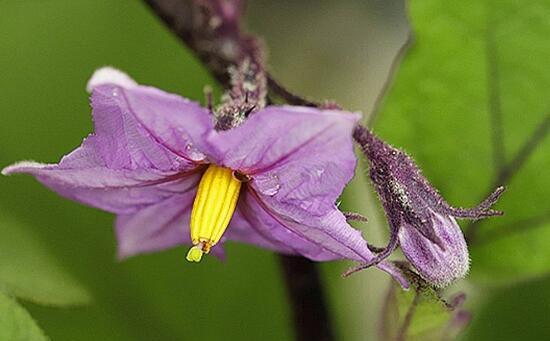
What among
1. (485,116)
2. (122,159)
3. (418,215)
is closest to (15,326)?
(122,159)

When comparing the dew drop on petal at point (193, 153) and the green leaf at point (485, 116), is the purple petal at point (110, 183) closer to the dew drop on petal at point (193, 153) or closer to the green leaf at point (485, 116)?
the dew drop on petal at point (193, 153)

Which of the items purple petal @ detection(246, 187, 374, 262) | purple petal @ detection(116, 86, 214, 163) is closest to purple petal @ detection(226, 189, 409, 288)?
purple petal @ detection(246, 187, 374, 262)

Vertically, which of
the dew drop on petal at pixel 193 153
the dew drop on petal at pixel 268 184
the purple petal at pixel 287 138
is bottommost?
the dew drop on petal at pixel 268 184

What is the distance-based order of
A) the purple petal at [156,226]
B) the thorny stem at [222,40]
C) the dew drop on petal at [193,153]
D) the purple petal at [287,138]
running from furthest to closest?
the thorny stem at [222,40], the purple petal at [156,226], the dew drop on petal at [193,153], the purple petal at [287,138]

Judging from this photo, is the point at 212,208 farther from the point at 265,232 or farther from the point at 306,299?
the point at 306,299

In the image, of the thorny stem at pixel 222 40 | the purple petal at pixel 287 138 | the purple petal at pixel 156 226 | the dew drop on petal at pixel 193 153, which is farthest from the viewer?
the thorny stem at pixel 222 40

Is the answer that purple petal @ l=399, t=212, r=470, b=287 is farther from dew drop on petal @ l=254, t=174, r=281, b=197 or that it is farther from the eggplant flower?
dew drop on petal @ l=254, t=174, r=281, b=197

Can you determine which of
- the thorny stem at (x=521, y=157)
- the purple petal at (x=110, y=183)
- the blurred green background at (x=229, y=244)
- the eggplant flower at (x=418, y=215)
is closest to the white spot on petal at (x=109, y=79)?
the purple petal at (x=110, y=183)
